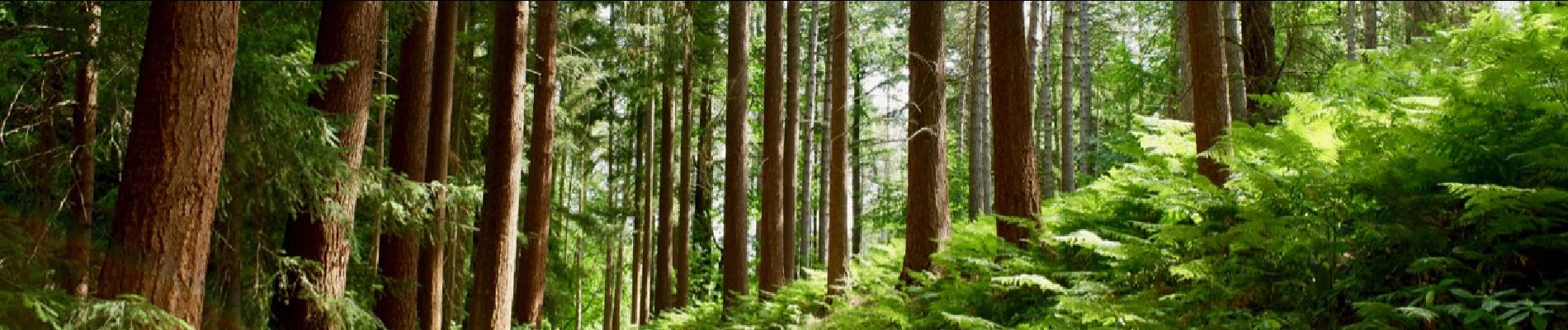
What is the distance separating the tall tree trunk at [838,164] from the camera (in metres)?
12.2

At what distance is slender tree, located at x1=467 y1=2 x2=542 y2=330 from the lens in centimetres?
1054

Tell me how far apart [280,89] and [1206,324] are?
18.3 feet

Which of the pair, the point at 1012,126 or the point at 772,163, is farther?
the point at 772,163

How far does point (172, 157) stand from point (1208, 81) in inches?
257

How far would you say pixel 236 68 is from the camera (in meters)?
6.11

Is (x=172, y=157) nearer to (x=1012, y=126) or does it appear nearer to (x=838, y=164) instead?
(x=1012, y=126)

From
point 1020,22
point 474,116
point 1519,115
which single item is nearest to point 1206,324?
point 1519,115

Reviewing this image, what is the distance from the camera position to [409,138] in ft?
35.7

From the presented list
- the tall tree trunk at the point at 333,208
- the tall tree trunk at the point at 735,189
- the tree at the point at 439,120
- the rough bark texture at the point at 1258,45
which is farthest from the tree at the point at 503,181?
the rough bark texture at the point at 1258,45

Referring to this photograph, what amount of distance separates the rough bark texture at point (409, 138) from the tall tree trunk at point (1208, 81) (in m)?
7.39

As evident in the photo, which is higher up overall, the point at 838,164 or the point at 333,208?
the point at 838,164

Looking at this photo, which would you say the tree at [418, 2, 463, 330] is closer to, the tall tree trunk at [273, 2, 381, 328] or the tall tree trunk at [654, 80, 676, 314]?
the tall tree trunk at [273, 2, 381, 328]

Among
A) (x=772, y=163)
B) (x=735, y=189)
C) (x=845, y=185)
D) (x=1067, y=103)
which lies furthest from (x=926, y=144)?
(x=1067, y=103)

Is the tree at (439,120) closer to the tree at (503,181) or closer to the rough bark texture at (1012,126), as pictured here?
the tree at (503,181)
